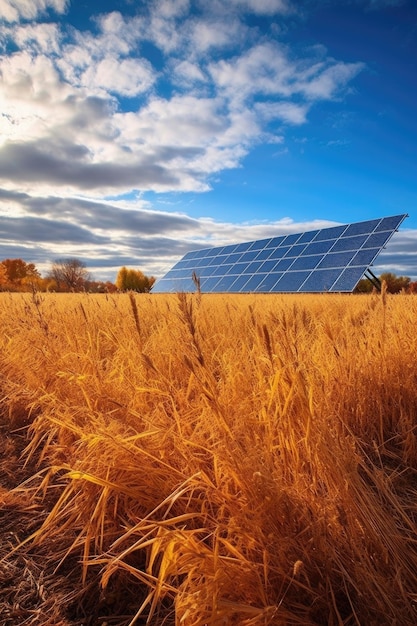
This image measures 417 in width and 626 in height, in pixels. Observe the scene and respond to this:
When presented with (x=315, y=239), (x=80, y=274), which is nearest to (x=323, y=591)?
(x=315, y=239)

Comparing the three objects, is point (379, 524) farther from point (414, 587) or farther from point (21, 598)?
point (21, 598)

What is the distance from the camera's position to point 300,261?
1309 cm

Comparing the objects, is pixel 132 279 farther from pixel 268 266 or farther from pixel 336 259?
pixel 336 259

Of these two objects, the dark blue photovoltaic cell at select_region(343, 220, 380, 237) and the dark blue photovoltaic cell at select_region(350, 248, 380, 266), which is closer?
the dark blue photovoltaic cell at select_region(350, 248, 380, 266)

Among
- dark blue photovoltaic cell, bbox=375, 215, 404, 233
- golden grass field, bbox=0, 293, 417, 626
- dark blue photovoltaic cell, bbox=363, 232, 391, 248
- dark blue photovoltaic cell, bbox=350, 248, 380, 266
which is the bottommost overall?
golden grass field, bbox=0, 293, 417, 626

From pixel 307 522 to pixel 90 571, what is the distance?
26.3 inches

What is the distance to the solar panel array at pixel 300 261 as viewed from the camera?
1064 cm

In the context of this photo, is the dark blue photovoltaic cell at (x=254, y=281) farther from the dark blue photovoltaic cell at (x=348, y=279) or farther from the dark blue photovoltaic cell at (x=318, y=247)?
the dark blue photovoltaic cell at (x=348, y=279)

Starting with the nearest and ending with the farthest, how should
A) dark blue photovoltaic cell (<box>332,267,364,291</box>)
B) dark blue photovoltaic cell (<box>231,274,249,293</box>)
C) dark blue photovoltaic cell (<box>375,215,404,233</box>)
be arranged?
1. dark blue photovoltaic cell (<box>332,267,364,291</box>)
2. dark blue photovoltaic cell (<box>375,215,404,233</box>)
3. dark blue photovoltaic cell (<box>231,274,249,293</box>)

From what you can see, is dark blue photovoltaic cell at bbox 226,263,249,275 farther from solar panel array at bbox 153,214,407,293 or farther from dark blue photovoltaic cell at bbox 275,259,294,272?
dark blue photovoltaic cell at bbox 275,259,294,272

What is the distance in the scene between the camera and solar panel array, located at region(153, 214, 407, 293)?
1064 centimetres

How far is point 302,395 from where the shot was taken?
1.15 metres

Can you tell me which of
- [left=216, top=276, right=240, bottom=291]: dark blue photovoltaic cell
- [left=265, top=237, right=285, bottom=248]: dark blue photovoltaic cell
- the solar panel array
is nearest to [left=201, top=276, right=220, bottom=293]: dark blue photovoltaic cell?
the solar panel array

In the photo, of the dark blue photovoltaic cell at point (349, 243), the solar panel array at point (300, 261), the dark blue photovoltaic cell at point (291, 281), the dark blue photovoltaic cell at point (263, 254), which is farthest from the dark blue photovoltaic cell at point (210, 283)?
the dark blue photovoltaic cell at point (349, 243)
